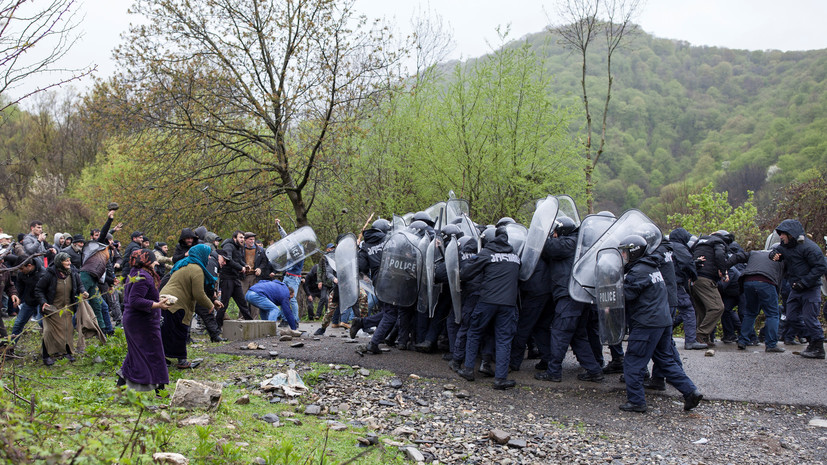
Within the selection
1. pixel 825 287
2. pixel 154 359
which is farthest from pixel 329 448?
pixel 825 287

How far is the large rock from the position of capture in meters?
5.57

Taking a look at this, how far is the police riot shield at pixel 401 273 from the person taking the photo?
8.50 m

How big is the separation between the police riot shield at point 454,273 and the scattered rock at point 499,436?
2.31 meters

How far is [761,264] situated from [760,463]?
17.4 ft

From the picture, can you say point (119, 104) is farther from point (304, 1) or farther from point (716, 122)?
point (716, 122)

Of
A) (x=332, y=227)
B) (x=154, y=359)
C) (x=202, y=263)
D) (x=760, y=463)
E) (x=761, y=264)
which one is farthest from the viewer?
(x=332, y=227)

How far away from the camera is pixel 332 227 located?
22078mm

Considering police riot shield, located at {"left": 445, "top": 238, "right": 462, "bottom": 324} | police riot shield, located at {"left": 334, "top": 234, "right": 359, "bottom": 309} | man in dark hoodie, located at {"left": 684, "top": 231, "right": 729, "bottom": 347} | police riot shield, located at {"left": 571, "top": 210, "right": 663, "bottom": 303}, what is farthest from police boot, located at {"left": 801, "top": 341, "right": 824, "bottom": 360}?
police riot shield, located at {"left": 334, "top": 234, "right": 359, "bottom": 309}

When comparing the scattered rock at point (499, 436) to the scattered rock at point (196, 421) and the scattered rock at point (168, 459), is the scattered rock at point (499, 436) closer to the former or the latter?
the scattered rock at point (196, 421)

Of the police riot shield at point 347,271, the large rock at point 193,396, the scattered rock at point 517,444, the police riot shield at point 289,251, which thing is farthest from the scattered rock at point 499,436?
the police riot shield at point 289,251

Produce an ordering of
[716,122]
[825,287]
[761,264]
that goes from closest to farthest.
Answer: [761,264] → [825,287] → [716,122]

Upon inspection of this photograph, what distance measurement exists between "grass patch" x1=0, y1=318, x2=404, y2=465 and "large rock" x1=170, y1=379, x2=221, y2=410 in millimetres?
97

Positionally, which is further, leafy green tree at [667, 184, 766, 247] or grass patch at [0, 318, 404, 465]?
leafy green tree at [667, 184, 766, 247]

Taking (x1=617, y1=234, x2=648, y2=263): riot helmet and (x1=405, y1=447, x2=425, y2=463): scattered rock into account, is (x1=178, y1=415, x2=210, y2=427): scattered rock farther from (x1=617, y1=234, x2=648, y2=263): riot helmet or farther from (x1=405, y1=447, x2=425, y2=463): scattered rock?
(x1=617, y1=234, x2=648, y2=263): riot helmet
